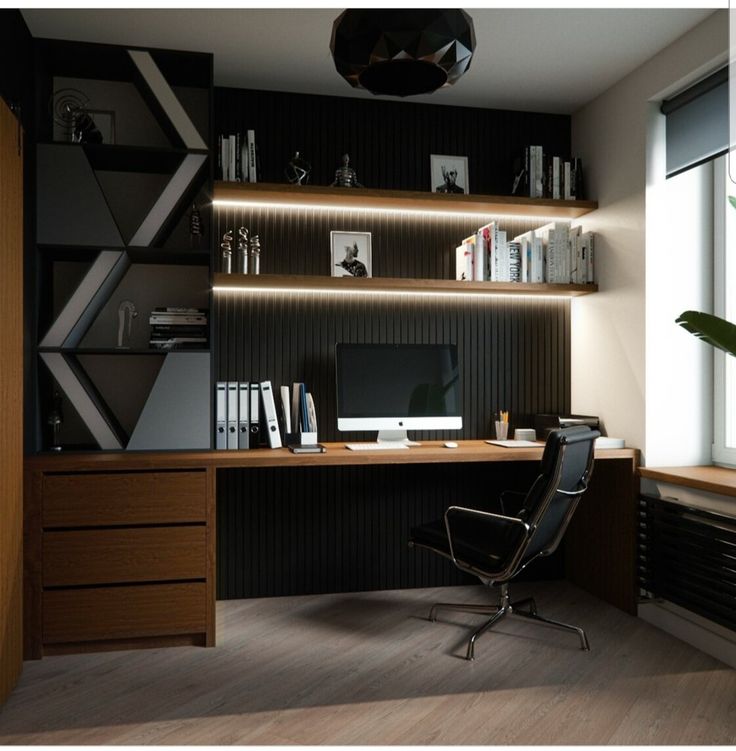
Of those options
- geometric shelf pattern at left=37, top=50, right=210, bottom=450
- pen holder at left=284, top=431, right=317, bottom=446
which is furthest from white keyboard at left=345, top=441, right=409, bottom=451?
geometric shelf pattern at left=37, top=50, right=210, bottom=450

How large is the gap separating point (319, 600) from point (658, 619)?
1.67 meters

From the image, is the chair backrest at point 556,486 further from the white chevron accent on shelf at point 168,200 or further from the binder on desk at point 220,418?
the white chevron accent on shelf at point 168,200

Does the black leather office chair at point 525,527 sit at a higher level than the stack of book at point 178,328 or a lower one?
lower

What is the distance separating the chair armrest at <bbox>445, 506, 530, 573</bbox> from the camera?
110 inches

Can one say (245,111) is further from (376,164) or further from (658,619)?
(658,619)

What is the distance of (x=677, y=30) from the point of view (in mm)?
3029

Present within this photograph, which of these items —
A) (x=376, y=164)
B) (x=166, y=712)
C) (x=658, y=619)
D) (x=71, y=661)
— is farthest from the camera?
(x=376, y=164)

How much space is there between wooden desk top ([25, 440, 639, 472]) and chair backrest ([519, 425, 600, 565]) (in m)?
0.29

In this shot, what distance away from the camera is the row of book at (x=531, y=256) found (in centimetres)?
362

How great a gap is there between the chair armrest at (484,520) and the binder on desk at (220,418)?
112 centimetres

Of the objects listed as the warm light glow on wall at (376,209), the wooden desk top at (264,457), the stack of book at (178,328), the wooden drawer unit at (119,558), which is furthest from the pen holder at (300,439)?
the warm light glow on wall at (376,209)

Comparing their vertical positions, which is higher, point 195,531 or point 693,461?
point 693,461

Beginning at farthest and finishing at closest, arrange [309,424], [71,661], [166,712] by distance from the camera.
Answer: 1. [309,424]
2. [71,661]
3. [166,712]

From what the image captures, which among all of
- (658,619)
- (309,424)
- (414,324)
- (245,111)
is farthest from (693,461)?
(245,111)
